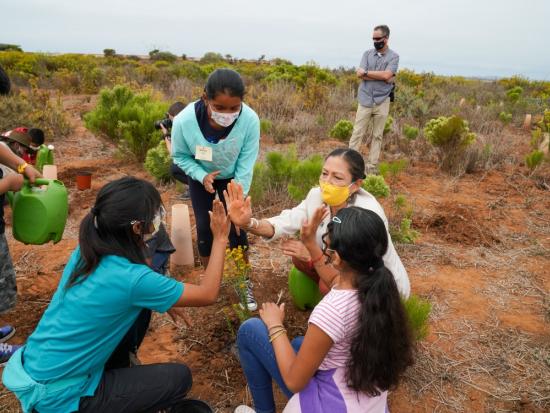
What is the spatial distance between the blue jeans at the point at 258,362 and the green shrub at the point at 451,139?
16.1 ft

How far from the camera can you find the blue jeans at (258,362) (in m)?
1.72

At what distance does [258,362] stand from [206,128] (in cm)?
142

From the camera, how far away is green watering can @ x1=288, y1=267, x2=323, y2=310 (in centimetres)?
255

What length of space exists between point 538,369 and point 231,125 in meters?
2.28

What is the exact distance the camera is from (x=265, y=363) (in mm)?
1725

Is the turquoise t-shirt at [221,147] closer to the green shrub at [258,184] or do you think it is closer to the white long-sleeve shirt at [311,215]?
the white long-sleeve shirt at [311,215]

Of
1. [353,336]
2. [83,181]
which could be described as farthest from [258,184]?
[353,336]

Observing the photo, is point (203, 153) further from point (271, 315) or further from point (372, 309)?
point (372, 309)

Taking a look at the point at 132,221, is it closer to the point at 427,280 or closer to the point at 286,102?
the point at 427,280

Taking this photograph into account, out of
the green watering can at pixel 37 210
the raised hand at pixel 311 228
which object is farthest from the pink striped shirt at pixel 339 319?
the green watering can at pixel 37 210

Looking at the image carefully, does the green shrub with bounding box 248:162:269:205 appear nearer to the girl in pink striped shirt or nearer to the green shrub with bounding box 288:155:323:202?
the green shrub with bounding box 288:155:323:202

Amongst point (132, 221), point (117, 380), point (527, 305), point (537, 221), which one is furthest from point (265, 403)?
point (537, 221)

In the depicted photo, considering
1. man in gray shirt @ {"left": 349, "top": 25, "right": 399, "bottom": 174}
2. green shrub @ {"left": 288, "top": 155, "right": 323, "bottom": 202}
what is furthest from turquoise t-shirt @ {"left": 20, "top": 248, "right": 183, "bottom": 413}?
man in gray shirt @ {"left": 349, "top": 25, "right": 399, "bottom": 174}

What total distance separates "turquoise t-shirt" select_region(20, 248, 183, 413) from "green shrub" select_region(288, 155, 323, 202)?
2.14 meters
